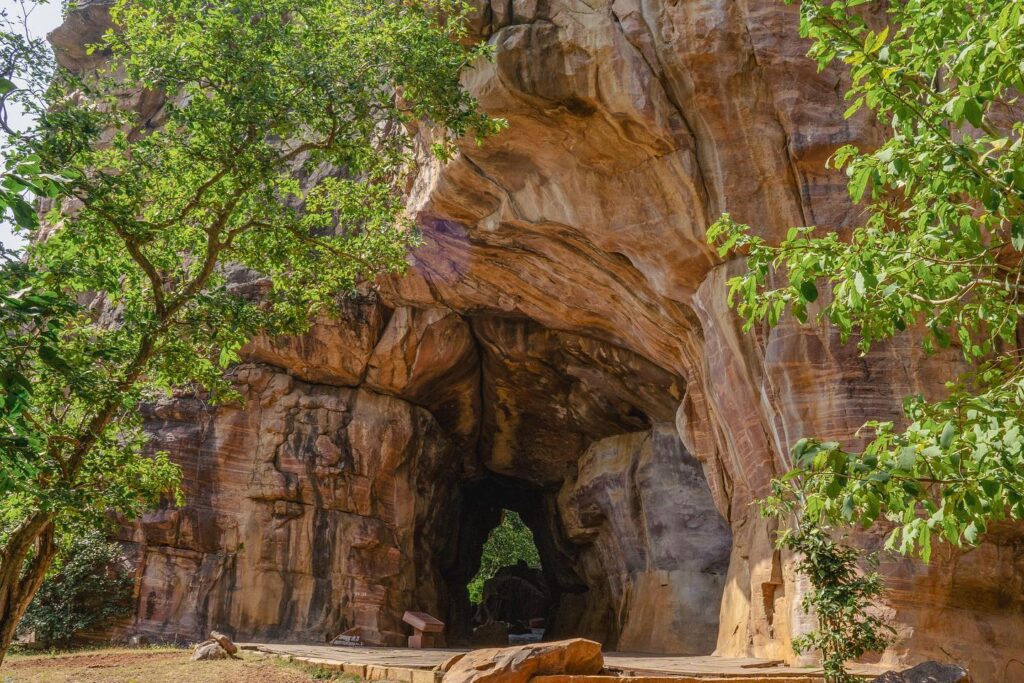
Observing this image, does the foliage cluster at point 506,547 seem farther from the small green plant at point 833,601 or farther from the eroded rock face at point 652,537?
the small green plant at point 833,601

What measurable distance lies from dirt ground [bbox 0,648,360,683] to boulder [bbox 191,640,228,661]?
169 mm

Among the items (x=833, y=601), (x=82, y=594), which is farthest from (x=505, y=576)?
(x=833, y=601)

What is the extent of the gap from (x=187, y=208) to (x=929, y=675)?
9.23m

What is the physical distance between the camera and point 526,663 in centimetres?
853

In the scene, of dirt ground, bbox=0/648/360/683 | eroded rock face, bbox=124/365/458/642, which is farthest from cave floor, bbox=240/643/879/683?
eroded rock face, bbox=124/365/458/642

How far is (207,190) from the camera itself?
33.0 ft

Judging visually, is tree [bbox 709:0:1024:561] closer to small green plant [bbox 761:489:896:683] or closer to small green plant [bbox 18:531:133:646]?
small green plant [bbox 761:489:896:683]

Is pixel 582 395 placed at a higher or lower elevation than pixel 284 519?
higher

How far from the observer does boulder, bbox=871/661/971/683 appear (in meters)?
7.60

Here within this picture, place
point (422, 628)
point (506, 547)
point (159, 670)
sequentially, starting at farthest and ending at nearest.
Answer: point (506, 547)
point (422, 628)
point (159, 670)

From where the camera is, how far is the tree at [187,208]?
27.6 feet

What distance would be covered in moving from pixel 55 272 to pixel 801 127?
36.3 ft

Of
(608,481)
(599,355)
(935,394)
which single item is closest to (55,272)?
(935,394)

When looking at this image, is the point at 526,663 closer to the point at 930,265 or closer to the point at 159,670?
the point at 930,265
